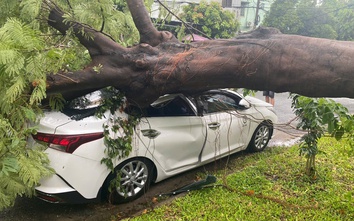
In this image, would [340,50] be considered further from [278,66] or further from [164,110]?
[164,110]

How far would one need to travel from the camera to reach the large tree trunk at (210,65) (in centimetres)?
296

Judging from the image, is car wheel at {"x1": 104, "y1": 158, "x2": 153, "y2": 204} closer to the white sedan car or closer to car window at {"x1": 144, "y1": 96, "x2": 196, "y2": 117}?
the white sedan car

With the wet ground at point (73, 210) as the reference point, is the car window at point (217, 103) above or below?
above

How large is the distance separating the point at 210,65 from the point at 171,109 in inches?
51.2

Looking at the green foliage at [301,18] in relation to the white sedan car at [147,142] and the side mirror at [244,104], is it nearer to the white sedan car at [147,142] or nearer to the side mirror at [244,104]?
the side mirror at [244,104]

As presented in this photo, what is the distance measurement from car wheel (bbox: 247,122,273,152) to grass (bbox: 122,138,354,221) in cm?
45

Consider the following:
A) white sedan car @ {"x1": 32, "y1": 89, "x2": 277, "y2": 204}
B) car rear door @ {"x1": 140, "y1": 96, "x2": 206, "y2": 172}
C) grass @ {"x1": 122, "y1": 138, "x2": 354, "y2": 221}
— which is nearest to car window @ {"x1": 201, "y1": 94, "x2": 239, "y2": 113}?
white sedan car @ {"x1": 32, "y1": 89, "x2": 277, "y2": 204}

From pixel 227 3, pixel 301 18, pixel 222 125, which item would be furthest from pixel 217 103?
pixel 227 3

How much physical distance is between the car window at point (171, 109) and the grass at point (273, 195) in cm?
110

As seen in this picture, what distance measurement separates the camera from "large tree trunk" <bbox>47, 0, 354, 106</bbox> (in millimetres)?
2955

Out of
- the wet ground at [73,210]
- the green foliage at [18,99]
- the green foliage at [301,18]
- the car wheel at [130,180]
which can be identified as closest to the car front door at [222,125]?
the car wheel at [130,180]

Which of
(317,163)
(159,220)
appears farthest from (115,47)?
(317,163)

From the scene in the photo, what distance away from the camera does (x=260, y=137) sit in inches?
240

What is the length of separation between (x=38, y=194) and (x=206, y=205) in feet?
6.48
